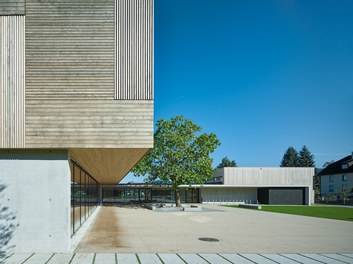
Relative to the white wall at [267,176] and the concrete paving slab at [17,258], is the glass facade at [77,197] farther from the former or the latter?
the white wall at [267,176]

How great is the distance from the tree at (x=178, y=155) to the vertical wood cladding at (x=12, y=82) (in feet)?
84.4

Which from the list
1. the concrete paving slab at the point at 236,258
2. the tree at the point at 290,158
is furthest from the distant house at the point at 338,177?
the concrete paving slab at the point at 236,258

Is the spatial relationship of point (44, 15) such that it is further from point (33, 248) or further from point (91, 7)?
point (33, 248)

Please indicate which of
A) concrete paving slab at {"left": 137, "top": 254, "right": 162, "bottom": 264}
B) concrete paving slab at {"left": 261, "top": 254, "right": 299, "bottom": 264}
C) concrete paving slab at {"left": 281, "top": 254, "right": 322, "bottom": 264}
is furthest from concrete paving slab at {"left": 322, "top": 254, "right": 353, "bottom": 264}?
concrete paving slab at {"left": 137, "top": 254, "right": 162, "bottom": 264}

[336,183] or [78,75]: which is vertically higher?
[78,75]

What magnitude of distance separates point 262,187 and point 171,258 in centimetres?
4468

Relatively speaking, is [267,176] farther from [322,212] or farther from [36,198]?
[36,198]

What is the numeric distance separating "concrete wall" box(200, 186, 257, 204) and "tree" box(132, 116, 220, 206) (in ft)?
53.7

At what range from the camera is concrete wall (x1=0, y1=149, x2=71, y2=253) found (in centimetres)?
1121

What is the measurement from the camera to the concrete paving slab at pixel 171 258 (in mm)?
10594

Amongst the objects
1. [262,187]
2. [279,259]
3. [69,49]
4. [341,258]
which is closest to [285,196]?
[262,187]

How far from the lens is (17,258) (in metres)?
10.4

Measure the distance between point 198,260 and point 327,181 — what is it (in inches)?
2770

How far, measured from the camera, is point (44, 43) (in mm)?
11430
